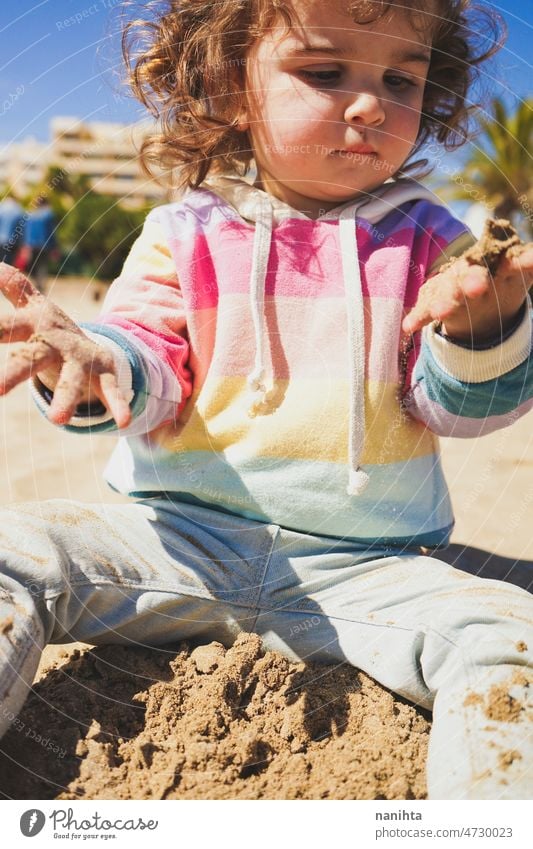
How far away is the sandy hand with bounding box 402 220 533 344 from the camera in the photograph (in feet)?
3.10

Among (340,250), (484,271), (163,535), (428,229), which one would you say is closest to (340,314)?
(340,250)

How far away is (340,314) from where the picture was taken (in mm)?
1251

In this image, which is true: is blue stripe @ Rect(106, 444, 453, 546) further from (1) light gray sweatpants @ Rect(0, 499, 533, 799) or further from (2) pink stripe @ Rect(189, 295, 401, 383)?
(2) pink stripe @ Rect(189, 295, 401, 383)

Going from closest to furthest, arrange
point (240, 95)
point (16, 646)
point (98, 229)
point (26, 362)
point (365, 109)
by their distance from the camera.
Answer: point (26, 362)
point (16, 646)
point (365, 109)
point (240, 95)
point (98, 229)

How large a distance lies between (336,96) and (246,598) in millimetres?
725

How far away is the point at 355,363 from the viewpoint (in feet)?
4.00

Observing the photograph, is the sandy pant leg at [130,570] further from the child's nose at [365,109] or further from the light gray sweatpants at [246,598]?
the child's nose at [365,109]

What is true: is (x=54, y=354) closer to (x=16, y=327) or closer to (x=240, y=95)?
(x=16, y=327)

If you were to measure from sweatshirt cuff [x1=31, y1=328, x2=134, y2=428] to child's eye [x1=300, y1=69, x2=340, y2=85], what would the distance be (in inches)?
18.6

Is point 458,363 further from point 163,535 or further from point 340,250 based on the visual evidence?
point 163,535

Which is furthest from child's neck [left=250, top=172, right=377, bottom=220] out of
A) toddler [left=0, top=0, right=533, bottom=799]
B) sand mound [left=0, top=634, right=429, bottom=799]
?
sand mound [left=0, top=634, right=429, bottom=799]

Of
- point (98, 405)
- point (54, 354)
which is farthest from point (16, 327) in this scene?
point (98, 405)

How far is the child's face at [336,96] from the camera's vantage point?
1.16 m
